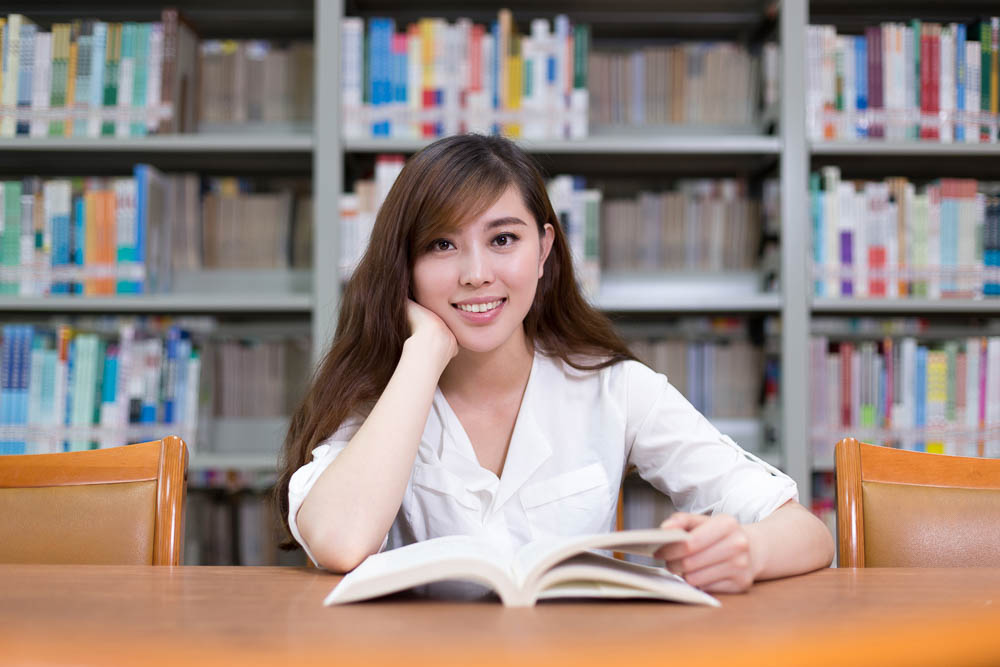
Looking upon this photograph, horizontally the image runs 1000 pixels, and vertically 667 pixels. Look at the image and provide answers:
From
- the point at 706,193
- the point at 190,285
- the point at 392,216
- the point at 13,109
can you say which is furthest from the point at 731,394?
the point at 13,109

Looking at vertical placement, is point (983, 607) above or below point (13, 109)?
below

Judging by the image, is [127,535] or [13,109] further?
[13,109]

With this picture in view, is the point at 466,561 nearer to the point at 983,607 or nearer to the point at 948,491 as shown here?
the point at 983,607

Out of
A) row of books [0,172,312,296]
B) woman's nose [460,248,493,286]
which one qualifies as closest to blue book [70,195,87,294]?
row of books [0,172,312,296]

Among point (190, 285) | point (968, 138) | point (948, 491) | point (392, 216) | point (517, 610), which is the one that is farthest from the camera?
point (190, 285)

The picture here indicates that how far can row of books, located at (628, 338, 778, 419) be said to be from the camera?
238 centimetres

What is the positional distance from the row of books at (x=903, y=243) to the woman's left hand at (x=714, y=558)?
63.3 inches

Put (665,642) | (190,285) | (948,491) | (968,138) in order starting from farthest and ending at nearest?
(190,285), (968,138), (948,491), (665,642)

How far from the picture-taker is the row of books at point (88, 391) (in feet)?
7.30

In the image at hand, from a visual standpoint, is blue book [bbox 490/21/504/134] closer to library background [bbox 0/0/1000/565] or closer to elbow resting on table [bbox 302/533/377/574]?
library background [bbox 0/0/1000/565]

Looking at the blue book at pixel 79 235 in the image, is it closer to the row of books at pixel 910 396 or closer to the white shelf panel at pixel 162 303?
the white shelf panel at pixel 162 303

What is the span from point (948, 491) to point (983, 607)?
480 millimetres

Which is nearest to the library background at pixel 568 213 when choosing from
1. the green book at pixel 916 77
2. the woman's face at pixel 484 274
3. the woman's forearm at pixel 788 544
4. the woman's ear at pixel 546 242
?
the green book at pixel 916 77

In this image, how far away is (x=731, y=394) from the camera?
2.38 m
